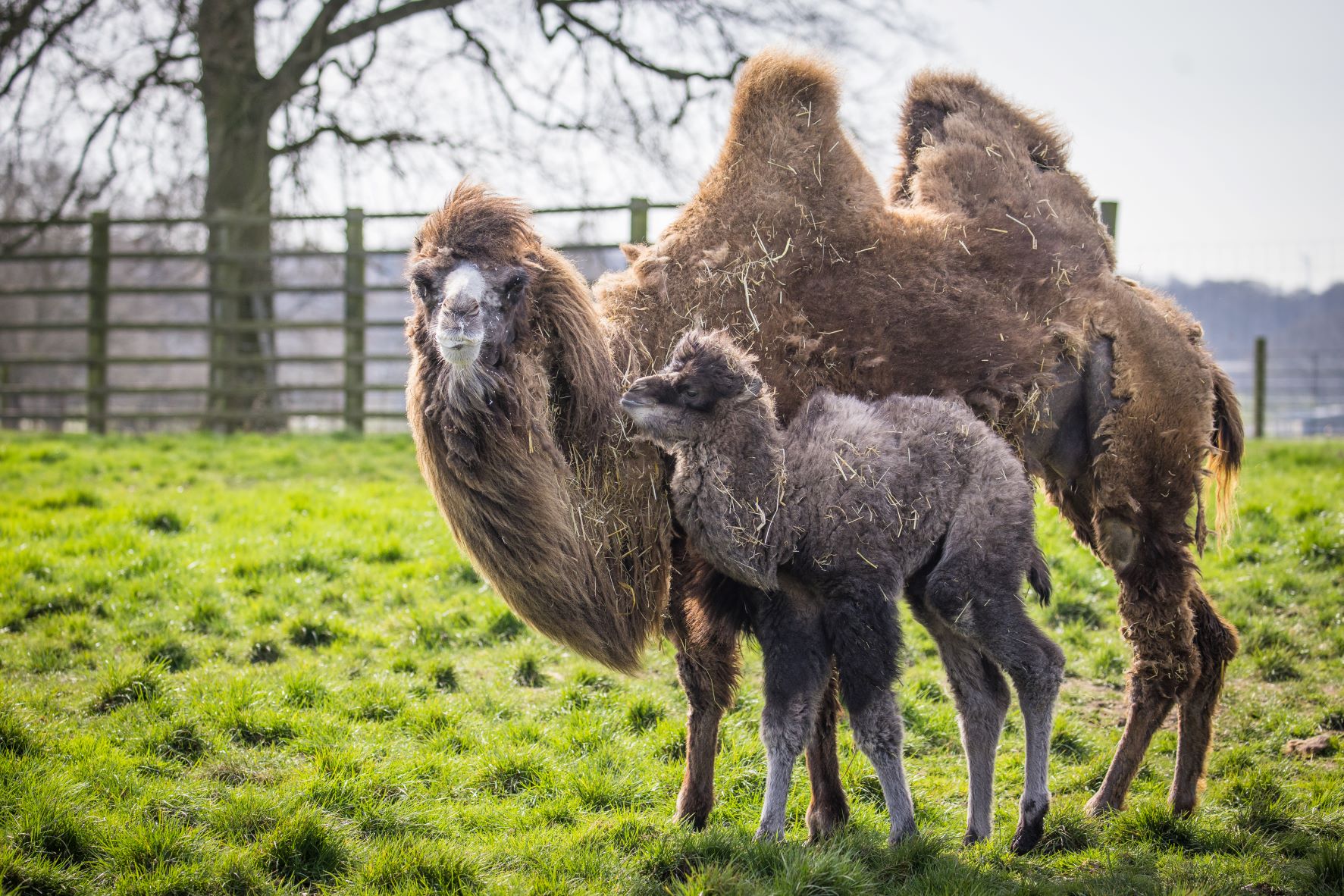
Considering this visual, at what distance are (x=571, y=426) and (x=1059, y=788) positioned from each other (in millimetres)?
2618

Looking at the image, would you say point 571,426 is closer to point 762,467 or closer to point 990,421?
point 762,467

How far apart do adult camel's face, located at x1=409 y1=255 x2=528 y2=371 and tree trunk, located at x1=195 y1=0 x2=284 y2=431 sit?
412 inches

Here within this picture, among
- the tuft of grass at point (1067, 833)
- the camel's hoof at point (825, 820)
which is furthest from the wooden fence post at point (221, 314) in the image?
the tuft of grass at point (1067, 833)

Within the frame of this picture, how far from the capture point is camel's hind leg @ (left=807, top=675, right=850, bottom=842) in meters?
3.93

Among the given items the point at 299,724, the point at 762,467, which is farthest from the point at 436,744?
the point at 762,467

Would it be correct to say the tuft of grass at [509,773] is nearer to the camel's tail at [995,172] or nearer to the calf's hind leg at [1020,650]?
the calf's hind leg at [1020,650]

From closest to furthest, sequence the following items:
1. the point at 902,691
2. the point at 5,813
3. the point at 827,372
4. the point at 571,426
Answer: the point at 5,813
the point at 571,426
the point at 827,372
the point at 902,691

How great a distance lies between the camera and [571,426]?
3742 millimetres

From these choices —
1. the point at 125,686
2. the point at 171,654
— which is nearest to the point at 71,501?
the point at 171,654

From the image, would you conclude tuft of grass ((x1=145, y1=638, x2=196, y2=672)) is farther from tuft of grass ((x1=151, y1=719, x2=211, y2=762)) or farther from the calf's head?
the calf's head

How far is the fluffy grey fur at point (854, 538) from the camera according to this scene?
3.44 metres

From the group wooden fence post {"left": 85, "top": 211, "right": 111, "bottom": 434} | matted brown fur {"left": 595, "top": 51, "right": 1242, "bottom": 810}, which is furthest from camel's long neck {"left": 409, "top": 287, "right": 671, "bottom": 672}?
wooden fence post {"left": 85, "top": 211, "right": 111, "bottom": 434}

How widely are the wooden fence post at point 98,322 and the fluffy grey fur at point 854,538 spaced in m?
12.4

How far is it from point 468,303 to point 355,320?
1028 centimetres
